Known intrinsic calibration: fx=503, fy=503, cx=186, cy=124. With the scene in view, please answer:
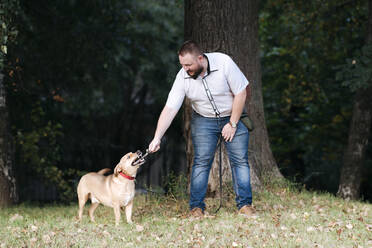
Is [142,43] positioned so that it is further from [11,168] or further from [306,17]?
[11,168]

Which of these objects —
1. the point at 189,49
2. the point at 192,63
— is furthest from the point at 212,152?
the point at 189,49

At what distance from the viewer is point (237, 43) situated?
6980 mm

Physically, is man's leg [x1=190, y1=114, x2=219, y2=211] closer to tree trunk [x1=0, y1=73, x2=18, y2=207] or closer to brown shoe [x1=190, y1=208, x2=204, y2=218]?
brown shoe [x1=190, y1=208, x2=204, y2=218]

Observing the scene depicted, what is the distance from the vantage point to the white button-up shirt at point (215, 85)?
526cm

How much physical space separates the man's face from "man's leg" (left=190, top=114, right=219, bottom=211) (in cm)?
64

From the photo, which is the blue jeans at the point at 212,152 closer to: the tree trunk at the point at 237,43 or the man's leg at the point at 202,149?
the man's leg at the point at 202,149

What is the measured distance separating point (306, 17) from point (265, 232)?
6769mm

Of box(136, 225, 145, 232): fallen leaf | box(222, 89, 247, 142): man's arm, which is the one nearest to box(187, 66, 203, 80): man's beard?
box(222, 89, 247, 142): man's arm

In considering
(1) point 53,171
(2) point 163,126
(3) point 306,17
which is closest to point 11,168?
(1) point 53,171

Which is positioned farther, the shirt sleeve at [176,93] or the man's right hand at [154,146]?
the shirt sleeve at [176,93]

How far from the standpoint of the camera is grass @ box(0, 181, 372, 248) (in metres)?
4.51

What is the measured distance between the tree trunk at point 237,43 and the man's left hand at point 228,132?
1387 millimetres

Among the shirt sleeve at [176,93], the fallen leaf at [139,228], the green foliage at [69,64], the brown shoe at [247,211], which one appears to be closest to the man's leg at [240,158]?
the brown shoe at [247,211]

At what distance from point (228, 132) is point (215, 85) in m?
0.52
